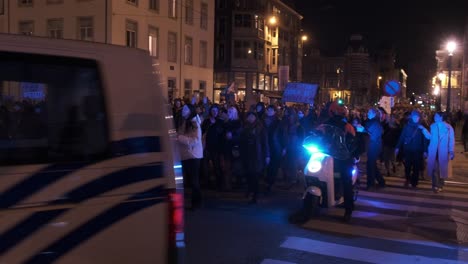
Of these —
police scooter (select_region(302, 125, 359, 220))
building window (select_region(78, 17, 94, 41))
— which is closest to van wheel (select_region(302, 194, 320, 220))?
police scooter (select_region(302, 125, 359, 220))

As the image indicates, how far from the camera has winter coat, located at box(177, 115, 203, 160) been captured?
9.03 m

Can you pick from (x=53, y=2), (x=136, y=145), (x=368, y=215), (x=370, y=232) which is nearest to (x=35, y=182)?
(x=136, y=145)

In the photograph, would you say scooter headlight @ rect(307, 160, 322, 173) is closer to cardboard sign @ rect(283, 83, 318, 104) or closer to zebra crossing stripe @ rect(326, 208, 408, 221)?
zebra crossing stripe @ rect(326, 208, 408, 221)

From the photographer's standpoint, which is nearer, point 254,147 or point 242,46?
point 254,147

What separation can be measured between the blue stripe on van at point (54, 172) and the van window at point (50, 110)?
0.06m

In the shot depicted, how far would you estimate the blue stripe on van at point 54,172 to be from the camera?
122 inches

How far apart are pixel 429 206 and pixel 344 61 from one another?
8682 centimetres

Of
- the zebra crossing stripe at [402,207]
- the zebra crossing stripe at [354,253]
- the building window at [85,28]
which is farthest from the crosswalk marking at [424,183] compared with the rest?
the building window at [85,28]

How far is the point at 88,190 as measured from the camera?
11.0 ft

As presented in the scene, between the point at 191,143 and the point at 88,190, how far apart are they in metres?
5.72

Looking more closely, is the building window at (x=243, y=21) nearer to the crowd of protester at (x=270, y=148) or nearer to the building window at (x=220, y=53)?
the building window at (x=220, y=53)

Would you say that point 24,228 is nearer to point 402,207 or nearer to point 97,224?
point 97,224

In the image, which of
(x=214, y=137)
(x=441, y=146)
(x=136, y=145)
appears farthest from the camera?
(x=441, y=146)

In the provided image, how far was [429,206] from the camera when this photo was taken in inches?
404
